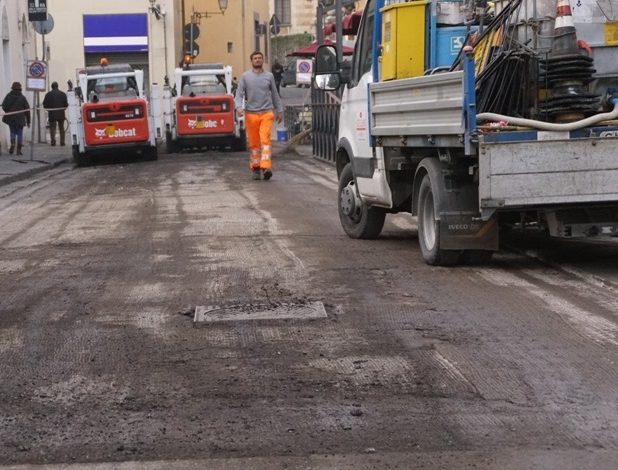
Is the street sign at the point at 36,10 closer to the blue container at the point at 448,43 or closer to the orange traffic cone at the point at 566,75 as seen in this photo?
the blue container at the point at 448,43

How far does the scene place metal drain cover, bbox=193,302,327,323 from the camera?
8234 millimetres

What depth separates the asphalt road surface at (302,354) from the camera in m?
5.36

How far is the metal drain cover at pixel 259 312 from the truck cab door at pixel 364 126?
330 cm

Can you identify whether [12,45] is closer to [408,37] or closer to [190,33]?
[190,33]

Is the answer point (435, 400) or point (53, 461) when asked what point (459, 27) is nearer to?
point (435, 400)

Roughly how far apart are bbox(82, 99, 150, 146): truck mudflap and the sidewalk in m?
1.20

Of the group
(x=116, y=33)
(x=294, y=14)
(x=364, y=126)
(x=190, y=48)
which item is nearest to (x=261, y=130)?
(x=364, y=126)

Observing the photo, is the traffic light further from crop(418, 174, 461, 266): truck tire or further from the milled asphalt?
crop(418, 174, 461, 266): truck tire

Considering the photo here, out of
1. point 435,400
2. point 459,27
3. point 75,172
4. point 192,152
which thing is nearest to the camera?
point 435,400

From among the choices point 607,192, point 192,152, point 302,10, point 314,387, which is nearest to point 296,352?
point 314,387

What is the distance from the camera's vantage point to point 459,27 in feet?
37.0

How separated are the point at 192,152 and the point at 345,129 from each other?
2257 centimetres

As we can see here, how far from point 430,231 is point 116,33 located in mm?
41488

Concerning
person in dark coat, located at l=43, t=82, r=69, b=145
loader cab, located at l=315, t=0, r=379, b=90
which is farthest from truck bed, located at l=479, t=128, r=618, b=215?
person in dark coat, located at l=43, t=82, r=69, b=145
